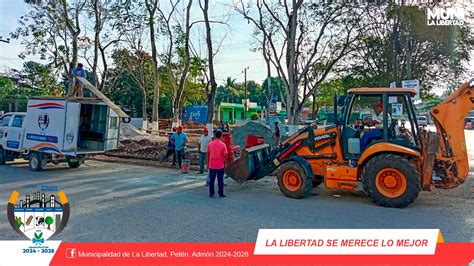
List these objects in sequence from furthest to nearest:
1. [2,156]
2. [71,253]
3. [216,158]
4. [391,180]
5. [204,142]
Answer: [2,156], [204,142], [216,158], [391,180], [71,253]

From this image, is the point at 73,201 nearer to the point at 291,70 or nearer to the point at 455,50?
the point at 291,70

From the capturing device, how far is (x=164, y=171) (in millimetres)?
12383

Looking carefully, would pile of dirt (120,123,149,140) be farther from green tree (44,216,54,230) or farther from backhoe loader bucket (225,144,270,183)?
green tree (44,216,54,230)

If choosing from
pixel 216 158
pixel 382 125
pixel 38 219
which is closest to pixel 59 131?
pixel 216 158

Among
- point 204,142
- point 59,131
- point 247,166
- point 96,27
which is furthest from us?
point 96,27

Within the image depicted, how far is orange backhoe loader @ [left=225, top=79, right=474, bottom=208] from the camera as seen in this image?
715 centimetres

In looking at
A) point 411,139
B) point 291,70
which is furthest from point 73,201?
point 291,70

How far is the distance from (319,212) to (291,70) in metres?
10.4

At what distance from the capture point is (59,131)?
11484 millimetres

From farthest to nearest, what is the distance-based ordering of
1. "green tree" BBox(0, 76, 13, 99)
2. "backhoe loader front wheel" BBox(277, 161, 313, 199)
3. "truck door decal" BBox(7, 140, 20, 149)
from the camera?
"green tree" BBox(0, 76, 13, 99) < "truck door decal" BBox(7, 140, 20, 149) < "backhoe loader front wheel" BBox(277, 161, 313, 199)

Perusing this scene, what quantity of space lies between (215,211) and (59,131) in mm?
7168

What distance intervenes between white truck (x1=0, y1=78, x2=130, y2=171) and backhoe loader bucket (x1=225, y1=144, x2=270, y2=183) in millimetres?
5168

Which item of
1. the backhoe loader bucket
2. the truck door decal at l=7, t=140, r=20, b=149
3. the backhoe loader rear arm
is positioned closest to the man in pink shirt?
the backhoe loader bucket

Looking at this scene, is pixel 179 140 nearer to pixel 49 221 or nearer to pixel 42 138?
pixel 42 138
